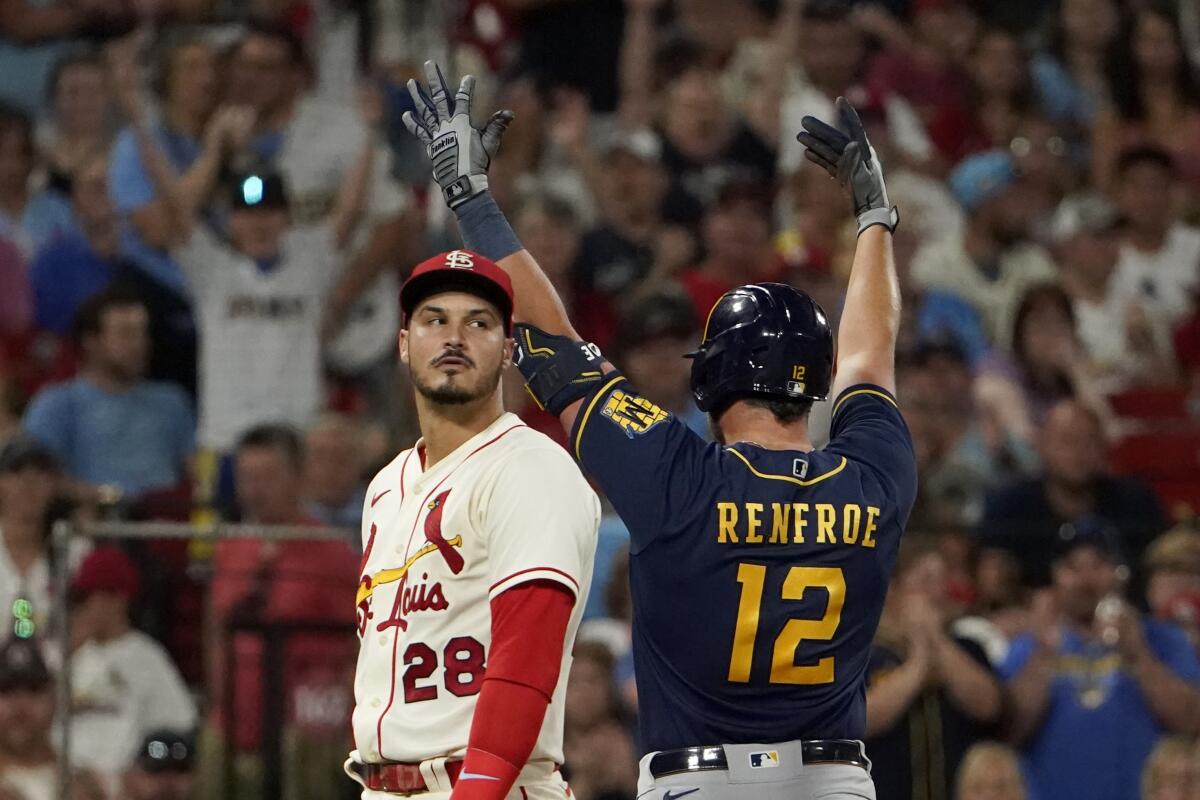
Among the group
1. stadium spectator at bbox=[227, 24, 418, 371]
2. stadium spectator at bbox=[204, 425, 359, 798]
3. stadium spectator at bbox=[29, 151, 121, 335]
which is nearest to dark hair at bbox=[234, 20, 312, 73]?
stadium spectator at bbox=[227, 24, 418, 371]

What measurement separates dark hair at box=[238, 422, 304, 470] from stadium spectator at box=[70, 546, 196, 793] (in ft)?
3.41

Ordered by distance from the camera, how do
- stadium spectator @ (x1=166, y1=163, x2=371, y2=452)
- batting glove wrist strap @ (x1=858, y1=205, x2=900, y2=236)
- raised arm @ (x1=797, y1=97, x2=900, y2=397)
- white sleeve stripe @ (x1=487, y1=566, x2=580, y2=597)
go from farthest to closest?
stadium spectator @ (x1=166, y1=163, x2=371, y2=452) < batting glove wrist strap @ (x1=858, y1=205, x2=900, y2=236) < raised arm @ (x1=797, y1=97, x2=900, y2=397) < white sleeve stripe @ (x1=487, y1=566, x2=580, y2=597)

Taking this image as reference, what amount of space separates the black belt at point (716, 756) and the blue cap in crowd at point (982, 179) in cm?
675

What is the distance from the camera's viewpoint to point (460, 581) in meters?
3.92

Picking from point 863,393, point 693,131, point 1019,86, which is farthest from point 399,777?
point 1019,86

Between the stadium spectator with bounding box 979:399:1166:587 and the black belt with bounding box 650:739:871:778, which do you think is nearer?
the black belt with bounding box 650:739:871:778

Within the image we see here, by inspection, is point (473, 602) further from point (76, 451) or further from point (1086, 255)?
point (1086, 255)

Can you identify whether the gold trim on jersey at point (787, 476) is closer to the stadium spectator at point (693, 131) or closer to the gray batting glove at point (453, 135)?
the gray batting glove at point (453, 135)

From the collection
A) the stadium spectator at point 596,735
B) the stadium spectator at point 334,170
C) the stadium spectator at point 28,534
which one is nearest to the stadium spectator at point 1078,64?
the stadium spectator at point 334,170

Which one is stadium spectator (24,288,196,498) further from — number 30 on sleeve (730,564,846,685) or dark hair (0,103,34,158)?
number 30 on sleeve (730,564,846,685)

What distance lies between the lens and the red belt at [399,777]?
12.6 ft

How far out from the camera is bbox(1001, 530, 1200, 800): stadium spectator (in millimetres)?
7059

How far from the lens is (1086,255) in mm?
10180

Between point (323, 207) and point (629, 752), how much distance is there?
3649 millimetres
